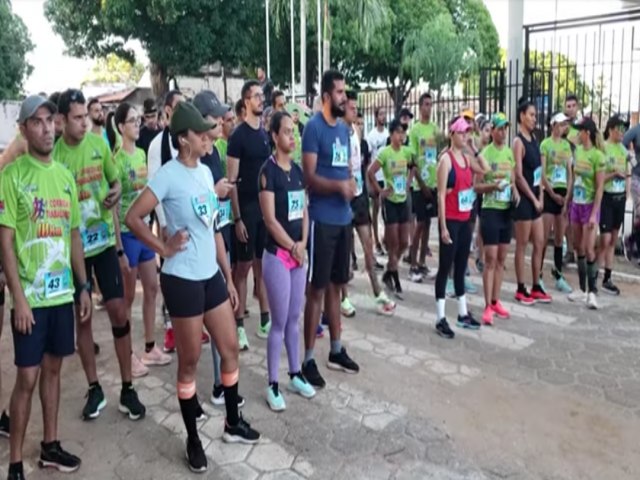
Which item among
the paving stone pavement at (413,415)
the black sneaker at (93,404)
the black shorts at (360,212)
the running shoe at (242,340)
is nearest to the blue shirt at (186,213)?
the paving stone pavement at (413,415)

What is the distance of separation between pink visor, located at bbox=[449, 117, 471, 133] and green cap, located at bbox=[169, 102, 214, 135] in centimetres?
293

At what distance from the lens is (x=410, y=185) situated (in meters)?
7.81

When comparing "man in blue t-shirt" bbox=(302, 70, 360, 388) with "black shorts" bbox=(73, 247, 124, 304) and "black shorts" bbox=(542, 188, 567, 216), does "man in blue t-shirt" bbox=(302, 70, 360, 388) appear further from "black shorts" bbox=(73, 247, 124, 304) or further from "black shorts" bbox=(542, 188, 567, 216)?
"black shorts" bbox=(542, 188, 567, 216)

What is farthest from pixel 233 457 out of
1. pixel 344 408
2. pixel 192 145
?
pixel 192 145

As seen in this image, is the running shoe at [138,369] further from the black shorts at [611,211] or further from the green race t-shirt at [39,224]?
the black shorts at [611,211]

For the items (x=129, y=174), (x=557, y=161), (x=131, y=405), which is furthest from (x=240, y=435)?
(x=557, y=161)

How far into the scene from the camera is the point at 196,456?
3566mm

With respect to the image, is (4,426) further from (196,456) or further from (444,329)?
(444,329)

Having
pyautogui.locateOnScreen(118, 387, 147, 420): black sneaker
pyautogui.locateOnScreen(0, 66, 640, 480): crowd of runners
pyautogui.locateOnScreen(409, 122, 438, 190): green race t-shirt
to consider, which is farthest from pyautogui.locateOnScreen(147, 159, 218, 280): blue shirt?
pyautogui.locateOnScreen(409, 122, 438, 190): green race t-shirt

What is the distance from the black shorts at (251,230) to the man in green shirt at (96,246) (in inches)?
50.9

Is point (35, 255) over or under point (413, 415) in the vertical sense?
over

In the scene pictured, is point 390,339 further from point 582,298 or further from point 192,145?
point 192,145

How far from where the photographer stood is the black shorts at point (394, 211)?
7.12m

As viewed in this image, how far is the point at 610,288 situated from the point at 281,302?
4.77 meters
